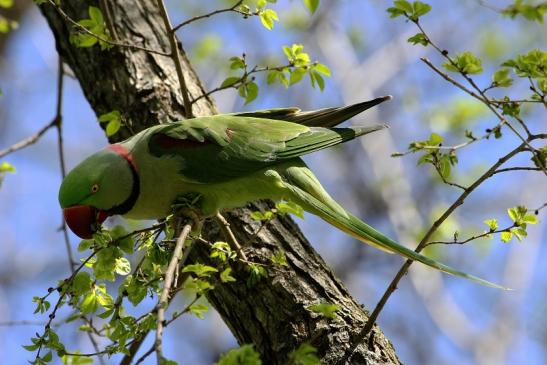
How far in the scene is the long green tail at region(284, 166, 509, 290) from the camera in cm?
269

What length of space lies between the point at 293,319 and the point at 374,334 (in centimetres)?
35

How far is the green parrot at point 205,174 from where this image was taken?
269 cm

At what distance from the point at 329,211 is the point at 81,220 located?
1039 millimetres

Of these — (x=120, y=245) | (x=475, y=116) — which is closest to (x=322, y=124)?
(x=120, y=245)

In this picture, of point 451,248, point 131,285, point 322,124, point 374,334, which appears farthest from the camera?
point 451,248

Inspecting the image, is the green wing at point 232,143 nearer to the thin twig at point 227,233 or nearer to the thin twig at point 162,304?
the thin twig at point 227,233

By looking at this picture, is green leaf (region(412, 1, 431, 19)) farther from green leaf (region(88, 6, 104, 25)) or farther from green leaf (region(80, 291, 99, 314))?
green leaf (region(80, 291, 99, 314))

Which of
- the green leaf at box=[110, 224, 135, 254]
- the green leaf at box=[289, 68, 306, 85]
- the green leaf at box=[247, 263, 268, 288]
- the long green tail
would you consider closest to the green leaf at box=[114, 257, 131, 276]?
the green leaf at box=[110, 224, 135, 254]

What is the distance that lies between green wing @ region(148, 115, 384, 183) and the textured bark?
36 cm

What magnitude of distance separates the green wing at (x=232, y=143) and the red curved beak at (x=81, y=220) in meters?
0.40

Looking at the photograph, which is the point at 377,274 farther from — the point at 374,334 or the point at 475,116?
the point at 374,334

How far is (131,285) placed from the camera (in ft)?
7.18

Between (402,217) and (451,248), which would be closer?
(402,217)

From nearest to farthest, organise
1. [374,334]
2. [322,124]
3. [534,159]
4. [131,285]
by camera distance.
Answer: [131,285]
[534,159]
[374,334]
[322,124]
